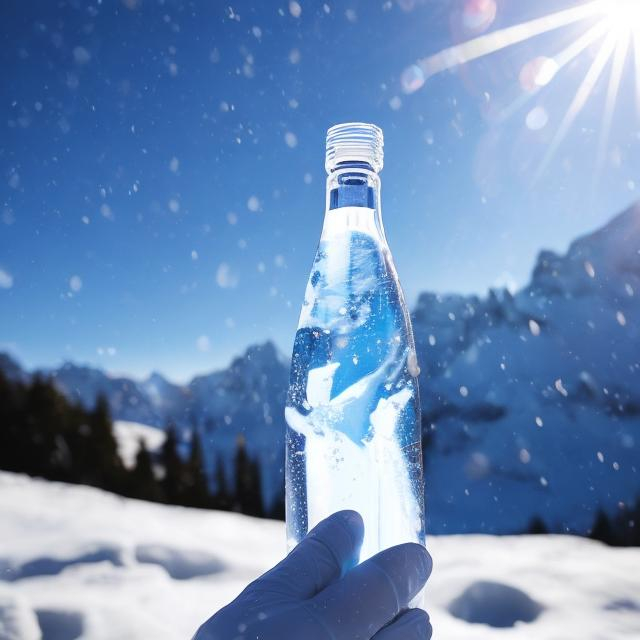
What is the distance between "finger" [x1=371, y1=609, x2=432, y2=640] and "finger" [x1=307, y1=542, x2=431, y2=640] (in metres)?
0.01

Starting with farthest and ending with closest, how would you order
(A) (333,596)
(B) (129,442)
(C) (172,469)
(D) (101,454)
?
1. (C) (172,469)
2. (B) (129,442)
3. (D) (101,454)
4. (A) (333,596)

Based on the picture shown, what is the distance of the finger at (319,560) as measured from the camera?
30.9 inches

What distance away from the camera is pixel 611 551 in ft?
7.39

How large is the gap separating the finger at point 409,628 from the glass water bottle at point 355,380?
4.3 inches

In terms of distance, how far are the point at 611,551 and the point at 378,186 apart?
6.40ft

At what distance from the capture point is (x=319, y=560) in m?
0.82

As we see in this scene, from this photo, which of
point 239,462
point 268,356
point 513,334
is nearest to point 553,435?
point 513,334

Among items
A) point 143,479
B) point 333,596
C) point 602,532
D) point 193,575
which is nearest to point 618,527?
point 602,532

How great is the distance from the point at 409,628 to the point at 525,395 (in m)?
80.7

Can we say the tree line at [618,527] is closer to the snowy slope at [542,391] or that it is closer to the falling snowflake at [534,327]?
the snowy slope at [542,391]

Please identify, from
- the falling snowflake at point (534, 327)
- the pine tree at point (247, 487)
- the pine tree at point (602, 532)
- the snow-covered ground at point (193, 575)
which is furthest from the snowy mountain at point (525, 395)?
the snow-covered ground at point (193, 575)

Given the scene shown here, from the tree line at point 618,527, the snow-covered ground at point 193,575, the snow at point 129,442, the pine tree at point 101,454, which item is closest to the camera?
the snow-covered ground at point 193,575

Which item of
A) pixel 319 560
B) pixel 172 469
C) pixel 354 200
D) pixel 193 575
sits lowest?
pixel 172 469

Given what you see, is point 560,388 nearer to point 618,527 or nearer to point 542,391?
point 542,391
